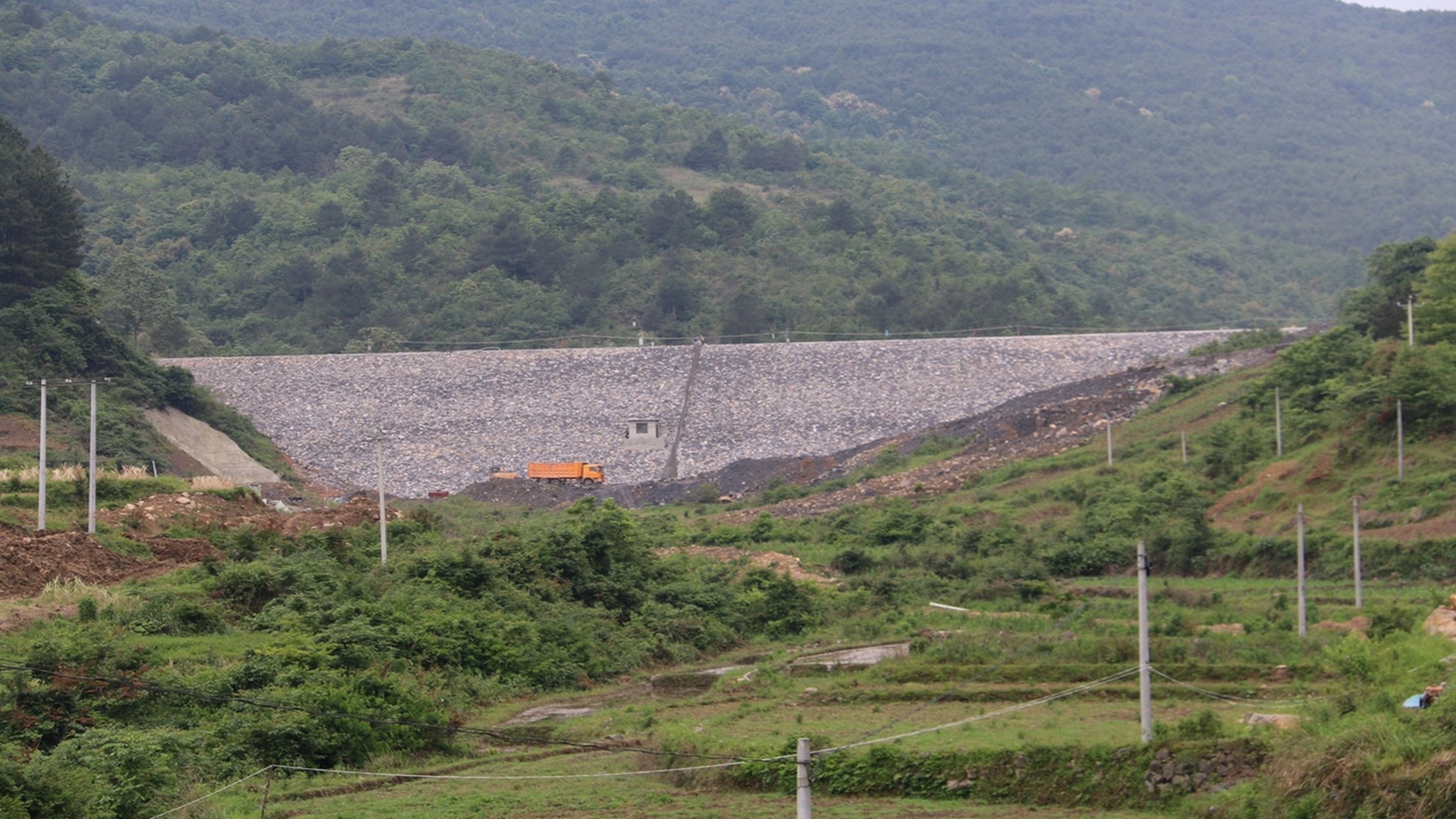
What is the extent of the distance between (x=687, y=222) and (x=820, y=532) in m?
48.5

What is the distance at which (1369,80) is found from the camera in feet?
616

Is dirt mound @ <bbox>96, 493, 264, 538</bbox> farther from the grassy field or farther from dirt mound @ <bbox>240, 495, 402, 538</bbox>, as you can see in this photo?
the grassy field

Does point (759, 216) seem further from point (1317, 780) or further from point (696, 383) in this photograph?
point (1317, 780)

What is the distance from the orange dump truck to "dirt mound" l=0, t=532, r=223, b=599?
23.8 metres

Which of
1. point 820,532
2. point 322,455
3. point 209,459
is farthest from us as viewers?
point 322,455

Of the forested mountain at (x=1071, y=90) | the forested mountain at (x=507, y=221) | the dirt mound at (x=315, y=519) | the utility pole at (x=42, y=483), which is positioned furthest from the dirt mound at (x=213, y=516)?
the forested mountain at (x=1071, y=90)

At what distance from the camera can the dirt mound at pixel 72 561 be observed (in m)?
25.0

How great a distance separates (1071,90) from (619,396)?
123 meters

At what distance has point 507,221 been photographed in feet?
277

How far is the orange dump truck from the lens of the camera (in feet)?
173

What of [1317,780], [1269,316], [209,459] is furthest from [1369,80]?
[1317,780]

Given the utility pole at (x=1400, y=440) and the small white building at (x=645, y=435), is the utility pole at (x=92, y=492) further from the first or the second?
the small white building at (x=645, y=435)

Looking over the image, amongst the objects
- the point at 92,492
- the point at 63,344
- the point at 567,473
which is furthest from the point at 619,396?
the point at 92,492

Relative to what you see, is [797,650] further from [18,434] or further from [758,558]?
[18,434]
